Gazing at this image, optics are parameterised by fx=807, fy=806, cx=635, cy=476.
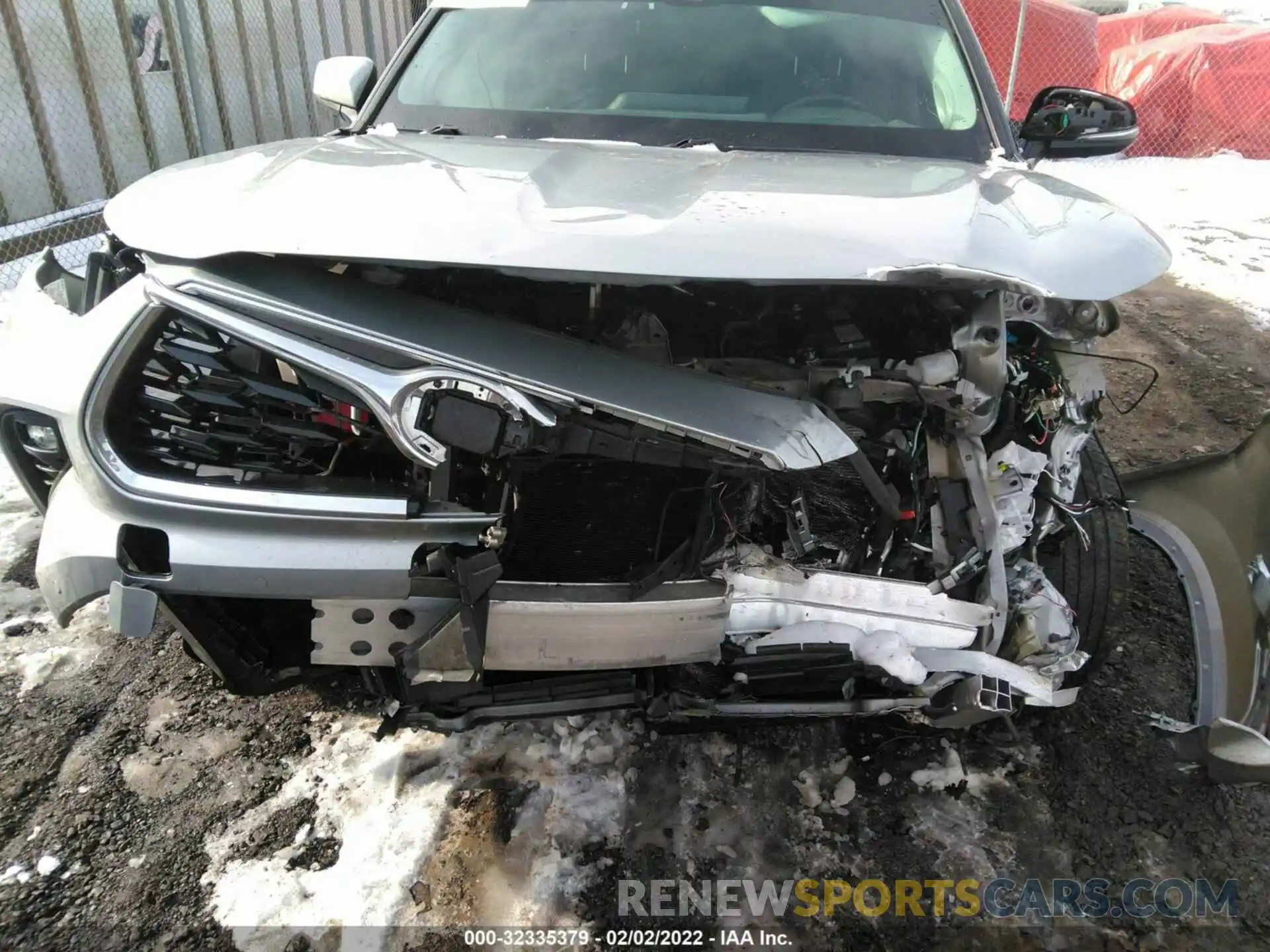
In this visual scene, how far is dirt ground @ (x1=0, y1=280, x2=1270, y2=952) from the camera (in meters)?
1.76

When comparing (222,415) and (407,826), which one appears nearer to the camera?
(222,415)

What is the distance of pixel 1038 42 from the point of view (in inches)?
384

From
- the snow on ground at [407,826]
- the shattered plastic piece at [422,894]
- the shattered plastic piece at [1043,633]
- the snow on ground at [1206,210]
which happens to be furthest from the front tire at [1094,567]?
the snow on ground at [1206,210]

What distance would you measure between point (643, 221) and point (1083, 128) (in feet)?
6.09

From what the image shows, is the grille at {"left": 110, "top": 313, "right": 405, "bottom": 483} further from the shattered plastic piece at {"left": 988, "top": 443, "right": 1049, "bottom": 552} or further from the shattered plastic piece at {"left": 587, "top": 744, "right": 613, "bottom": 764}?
the shattered plastic piece at {"left": 988, "top": 443, "right": 1049, "bottom": 552}

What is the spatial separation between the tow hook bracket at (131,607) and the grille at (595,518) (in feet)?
2.31

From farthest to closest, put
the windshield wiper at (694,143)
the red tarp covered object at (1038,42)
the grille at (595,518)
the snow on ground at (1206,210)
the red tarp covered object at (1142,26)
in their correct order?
the red tarp covered object at (1142,26) < the red tarp covered object at (1038,42) < the snow on ground at (1206,210) < the windshield wiper at (694,143) < the grille at (595,518)

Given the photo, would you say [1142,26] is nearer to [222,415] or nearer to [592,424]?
[592,424]

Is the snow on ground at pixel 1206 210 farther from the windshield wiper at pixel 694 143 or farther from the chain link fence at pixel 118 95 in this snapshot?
the chain link fence at pixel 118 95

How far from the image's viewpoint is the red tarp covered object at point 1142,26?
34.1 ft

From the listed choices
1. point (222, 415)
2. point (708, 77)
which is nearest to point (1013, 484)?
point (708, 77)

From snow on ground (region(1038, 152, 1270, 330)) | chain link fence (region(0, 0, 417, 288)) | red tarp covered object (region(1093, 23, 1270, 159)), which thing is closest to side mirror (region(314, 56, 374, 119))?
chain link fence (region(0, 0, 417, 288))

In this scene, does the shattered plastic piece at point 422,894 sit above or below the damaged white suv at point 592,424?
below

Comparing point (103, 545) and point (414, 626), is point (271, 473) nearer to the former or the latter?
point (103, 545)
